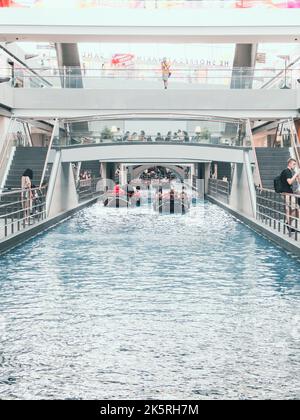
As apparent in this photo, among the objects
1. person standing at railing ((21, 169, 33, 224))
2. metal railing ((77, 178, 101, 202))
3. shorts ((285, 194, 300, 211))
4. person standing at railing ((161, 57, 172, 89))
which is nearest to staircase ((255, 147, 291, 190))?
person standing at railing ((161, 57, 172, 89))

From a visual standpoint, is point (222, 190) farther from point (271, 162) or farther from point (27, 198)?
point (27, 198)

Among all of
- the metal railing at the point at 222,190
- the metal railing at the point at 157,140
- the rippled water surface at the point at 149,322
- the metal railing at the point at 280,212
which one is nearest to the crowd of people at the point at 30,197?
the metal railing at the point at 157,140

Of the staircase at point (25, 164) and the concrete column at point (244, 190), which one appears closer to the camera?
the concrete column at point (244, 190)

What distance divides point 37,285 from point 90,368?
Answer: 555cm

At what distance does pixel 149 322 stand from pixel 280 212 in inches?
445

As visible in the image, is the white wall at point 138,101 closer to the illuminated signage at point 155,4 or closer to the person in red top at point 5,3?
the illuminated signage at point 155,4

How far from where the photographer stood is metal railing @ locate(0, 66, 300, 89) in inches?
1284

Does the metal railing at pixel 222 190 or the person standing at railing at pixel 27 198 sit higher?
the person standing at railing at pixel 27 198

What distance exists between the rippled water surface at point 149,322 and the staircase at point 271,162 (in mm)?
13981

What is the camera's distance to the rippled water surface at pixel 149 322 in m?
7.25

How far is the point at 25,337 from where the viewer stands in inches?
360

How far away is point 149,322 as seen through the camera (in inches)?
395

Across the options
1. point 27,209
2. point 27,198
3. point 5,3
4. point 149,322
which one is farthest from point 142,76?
point 149,322
